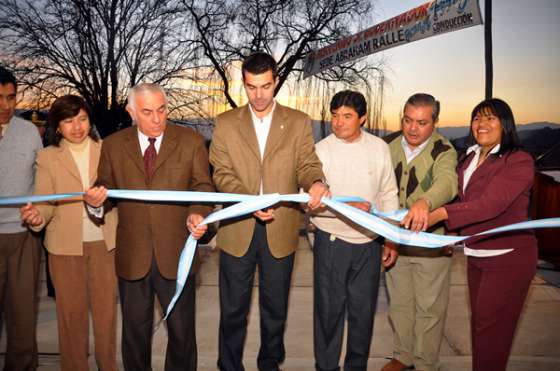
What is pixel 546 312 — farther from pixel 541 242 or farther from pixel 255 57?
pixel 255 57

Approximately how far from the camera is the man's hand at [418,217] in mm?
2670

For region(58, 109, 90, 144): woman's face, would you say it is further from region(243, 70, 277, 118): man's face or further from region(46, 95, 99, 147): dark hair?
region(243, 70, 277, 118): man's face

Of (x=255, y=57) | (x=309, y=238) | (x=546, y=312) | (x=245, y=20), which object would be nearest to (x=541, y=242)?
(x=546, y=312)

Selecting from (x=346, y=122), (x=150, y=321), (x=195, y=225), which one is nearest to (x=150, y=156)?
(x=195, y=225)

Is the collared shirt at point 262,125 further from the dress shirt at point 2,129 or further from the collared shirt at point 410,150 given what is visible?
the dress shirt at point 2,129

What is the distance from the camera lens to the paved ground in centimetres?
353

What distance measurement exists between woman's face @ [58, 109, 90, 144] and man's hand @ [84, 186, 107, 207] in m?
0.42

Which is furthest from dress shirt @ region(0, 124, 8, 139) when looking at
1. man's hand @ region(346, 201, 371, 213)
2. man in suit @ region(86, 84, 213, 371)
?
man's hand @ region(346, 201, 371, 213)

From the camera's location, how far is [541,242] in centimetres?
600

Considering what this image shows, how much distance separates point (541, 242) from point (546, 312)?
68.2 inches

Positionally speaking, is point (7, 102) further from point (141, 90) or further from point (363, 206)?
point (363, 206)

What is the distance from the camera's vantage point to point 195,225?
2.62 m

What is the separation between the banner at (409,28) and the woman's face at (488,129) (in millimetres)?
4901

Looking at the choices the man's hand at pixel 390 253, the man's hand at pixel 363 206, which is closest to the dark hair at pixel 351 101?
the man's hand at pixel 363 206
